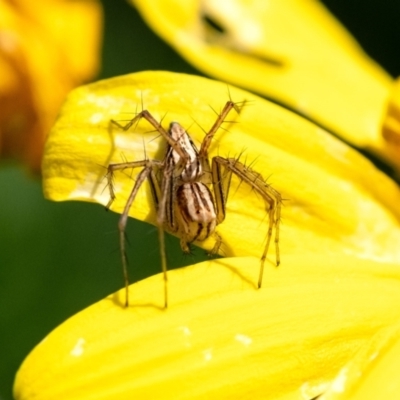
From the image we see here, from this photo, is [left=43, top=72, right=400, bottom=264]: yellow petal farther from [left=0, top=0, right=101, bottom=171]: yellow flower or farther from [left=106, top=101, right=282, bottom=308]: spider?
[left=0, top=0, right=101, bottom=171]: yellow flower

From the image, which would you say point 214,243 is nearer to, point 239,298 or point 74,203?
point 239,298

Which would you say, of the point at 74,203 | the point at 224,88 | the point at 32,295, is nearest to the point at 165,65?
the point at 74,203

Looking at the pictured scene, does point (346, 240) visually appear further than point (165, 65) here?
No

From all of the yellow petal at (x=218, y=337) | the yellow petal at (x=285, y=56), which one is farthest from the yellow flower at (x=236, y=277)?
the yellow petal at (x=285, y=56)

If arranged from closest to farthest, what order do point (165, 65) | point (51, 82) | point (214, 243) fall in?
point (214, 243) → point (51, 82) → point (165, 65)

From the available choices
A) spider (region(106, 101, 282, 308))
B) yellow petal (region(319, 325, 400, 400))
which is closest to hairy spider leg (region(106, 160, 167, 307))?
spider (region(106, 101, 282, 308))

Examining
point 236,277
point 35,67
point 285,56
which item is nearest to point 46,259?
point 35,67

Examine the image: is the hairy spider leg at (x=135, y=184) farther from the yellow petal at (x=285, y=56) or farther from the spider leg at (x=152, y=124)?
the yellow petal at (x=285, y=56)

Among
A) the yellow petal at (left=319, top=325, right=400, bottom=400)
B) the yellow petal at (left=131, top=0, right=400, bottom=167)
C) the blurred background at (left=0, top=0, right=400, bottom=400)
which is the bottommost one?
the blurred background at (left=0, top=0, right=400, bottom=400)
